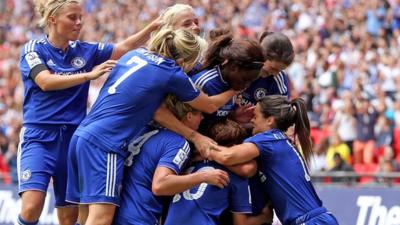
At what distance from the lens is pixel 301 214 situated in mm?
→ 8133

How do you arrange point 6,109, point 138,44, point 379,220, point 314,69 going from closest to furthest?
point 138,44 < point 379,220 < point 314,69 < point 6,109

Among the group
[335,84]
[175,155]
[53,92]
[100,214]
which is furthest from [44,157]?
[335,84]

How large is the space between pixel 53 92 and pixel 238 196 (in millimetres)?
1779

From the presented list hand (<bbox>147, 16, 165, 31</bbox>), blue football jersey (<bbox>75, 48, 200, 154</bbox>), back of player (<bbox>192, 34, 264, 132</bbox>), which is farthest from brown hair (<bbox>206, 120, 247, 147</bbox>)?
hand (<bbox>147, 16, 165, 31</bbox>)

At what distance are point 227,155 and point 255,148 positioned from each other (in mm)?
232

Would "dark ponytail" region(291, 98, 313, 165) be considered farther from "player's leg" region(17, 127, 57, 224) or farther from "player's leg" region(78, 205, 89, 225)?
"player's leg" region(17, 127, 57, 224)

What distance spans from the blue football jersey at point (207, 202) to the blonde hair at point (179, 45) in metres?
0.78

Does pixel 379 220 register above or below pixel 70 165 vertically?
below

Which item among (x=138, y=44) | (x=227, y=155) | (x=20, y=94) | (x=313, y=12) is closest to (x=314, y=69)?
(x=313, y=12)

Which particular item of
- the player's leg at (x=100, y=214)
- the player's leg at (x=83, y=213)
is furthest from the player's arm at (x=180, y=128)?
the player's leg at (x=83, y=213)

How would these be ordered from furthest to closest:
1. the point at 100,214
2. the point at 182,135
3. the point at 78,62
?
the point at 78,62 → the point at 182,135 → the point at 100,214

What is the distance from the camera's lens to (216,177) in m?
7.75

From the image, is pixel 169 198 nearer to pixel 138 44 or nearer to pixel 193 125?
pixel 193 125

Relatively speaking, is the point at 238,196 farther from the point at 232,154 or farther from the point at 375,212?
the point at 375,212
